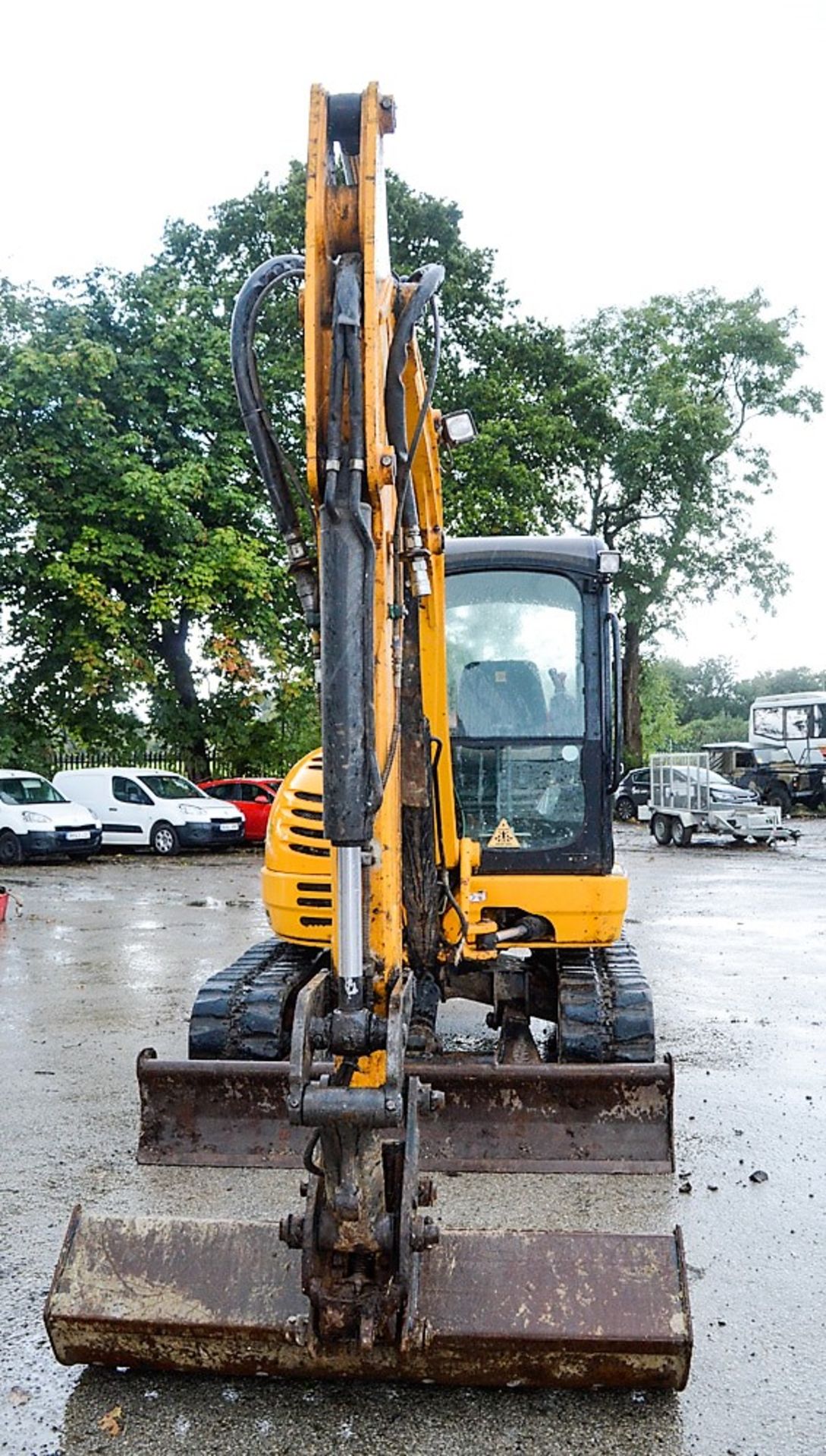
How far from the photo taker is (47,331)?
2597cm

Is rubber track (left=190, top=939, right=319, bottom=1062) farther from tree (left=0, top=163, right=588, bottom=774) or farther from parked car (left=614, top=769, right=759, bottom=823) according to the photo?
parked car (left=614, top=769, right=759, bottom=823)

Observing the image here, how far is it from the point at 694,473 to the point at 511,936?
32.3 m

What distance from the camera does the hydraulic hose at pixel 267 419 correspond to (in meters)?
4.23

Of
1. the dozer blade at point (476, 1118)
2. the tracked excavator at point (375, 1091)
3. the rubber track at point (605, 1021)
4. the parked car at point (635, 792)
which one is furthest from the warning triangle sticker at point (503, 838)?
the parked car at point (635, 792)

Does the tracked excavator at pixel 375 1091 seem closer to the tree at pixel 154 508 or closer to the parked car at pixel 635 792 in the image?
the tree at pixel 154 508

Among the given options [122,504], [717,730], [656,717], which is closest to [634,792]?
[122,504]

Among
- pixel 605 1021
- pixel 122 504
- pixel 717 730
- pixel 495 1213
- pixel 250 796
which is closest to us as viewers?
pixel 495 1213

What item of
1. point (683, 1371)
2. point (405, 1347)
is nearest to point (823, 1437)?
point (683, 1371)

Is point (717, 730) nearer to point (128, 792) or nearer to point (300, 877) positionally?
point (128, 792)

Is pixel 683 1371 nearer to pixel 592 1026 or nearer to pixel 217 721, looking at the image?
pixel 592 1026

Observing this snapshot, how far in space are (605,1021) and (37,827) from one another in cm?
1739

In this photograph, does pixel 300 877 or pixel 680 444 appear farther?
pixel 680 444

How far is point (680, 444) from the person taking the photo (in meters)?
36.5

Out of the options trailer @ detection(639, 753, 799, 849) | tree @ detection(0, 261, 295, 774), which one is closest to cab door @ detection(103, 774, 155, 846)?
tree @ detection(0, 261, 295, 774)
